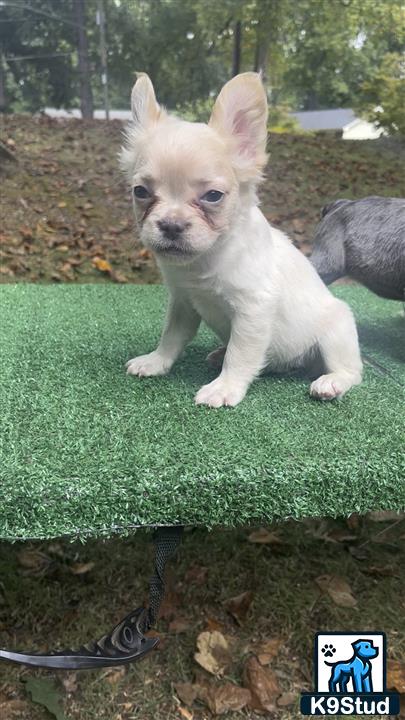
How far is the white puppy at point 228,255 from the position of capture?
127 centimetres

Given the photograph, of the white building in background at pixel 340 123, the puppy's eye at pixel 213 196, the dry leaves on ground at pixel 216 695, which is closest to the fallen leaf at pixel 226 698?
the dry leaves on ground at pixel 216 695

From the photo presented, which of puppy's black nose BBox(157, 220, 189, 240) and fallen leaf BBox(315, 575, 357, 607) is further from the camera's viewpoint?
fallen leaf BBox(315, 575, 357, 607)

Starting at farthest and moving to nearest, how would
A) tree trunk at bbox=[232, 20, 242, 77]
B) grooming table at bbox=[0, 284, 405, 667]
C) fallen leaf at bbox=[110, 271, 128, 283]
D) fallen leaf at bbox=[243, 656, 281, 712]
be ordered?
1. fallen leaf at bbox=[110, 271, 128, 283]
2. tree trunk at bbox=[232, 20, 242, 77]
3. fallen leaf at bbox=[243, 656, 281, 712]
4. grooming table at bbox=[0, 284, 405, 667]

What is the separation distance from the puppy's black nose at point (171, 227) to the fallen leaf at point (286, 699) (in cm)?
121

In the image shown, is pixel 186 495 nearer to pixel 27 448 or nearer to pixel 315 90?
Answer: pixel 27 448

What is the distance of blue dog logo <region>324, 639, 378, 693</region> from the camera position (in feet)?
4.37

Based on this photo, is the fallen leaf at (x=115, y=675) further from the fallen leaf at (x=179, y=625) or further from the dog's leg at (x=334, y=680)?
the dog's leg at (x=334, y=680)

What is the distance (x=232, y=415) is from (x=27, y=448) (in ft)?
1.65

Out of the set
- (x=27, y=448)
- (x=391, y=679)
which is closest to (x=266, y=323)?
(x=27, y=448)

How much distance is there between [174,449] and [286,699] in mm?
774

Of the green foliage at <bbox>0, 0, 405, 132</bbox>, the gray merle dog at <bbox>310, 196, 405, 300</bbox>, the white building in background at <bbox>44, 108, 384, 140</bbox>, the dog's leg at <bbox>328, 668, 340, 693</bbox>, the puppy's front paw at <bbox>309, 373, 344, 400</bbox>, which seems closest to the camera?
the dog's leg at <bbox>328, 668, 340, 693</bbox>

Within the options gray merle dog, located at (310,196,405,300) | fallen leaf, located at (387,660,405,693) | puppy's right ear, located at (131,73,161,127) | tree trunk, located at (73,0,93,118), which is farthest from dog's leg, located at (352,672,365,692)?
tree trunk, located at (73,0,93,118)

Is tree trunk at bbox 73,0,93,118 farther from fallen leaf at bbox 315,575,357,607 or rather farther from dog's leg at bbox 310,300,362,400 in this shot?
fallen leaf at bbox 315,575,357,607

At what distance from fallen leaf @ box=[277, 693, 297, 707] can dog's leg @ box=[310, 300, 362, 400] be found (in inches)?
31.5
